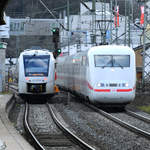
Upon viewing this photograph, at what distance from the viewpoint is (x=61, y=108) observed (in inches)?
886

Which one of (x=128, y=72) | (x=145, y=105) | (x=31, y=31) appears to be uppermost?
(x=31, y=31)

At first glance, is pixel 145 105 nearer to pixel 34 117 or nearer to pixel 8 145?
pixel 34 117

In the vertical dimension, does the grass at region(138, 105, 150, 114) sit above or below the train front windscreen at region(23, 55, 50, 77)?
below

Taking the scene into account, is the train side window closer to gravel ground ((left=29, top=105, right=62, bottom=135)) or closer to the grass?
gravel ground ((left=29, top=105, right=62, bottom=135))

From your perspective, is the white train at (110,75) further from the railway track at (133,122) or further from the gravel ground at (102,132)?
the gravel ground at (102,132)

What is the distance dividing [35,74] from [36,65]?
587 mm

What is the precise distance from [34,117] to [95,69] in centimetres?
337

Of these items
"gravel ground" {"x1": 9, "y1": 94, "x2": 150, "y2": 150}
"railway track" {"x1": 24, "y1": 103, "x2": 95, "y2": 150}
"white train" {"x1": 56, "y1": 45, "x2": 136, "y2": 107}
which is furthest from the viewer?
"white train" {"x1": 56, "y1": 45, "x2": 136, "y2": 107}

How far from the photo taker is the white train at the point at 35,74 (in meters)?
24.8

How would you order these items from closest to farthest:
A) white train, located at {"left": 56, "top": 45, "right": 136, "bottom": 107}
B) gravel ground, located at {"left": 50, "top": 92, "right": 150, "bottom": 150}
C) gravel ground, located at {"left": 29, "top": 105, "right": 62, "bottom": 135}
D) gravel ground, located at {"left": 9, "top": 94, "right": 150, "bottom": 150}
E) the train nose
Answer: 1. gravel ground, located at {"left": 50, "top": 92, "right": 150, "bottom": 150}
2. gravel ground, located at {"left": 9, "top": 94, "right": 150, "bottom": 150}
3. gravel ground, located at {"left": 29, "top": 105, "right": 62, "bottom": 135}
4. white train, located at {"left": 56, "top": 45, "right": 136, "bottom": 107}
5. the train nose

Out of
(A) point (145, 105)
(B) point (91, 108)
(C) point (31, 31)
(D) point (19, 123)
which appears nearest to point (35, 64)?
(B) point (91, 108)

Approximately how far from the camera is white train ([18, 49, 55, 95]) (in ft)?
81.4

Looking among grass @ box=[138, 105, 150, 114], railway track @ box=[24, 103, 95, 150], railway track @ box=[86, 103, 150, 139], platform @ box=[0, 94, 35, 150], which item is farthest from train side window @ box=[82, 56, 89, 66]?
railway track @ box=[24, 103, 95, 150]

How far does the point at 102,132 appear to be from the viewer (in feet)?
45.8
